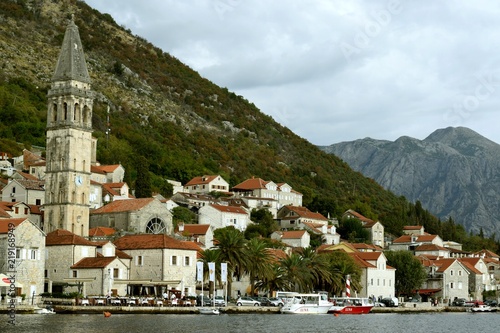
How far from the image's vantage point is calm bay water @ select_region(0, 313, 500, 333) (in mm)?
61000

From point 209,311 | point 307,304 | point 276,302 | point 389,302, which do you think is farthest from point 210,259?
point 389,302

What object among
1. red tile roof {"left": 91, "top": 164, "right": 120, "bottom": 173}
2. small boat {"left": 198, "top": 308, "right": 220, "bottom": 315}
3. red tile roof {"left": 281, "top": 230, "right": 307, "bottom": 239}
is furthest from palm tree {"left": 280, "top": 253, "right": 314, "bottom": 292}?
red tile roof {"left": 91, "top": 164, "right": 120, "bottom": 173}

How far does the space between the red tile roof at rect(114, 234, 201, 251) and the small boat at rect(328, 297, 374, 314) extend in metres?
16.5

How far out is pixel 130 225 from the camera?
102625mm

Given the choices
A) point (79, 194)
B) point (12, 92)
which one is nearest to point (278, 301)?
point (79, 194)

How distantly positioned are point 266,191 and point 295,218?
1531 centimetres

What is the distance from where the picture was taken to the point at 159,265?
296 ft

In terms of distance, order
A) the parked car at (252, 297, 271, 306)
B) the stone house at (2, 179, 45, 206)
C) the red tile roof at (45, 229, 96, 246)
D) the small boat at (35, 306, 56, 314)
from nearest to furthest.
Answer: the small boat at (35, 306, 56, 314)
the red tile roof at (45, 229, 96, 246)
the parked car at (252, 297, 271, 306)
the stone house at (2, 179, 45, 206)

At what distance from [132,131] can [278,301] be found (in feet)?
309

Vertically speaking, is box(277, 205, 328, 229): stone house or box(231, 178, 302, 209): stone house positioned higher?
box(231, 178, 302, 209): stone house

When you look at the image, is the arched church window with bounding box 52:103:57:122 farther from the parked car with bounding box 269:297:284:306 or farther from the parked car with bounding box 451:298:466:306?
the parked car with bounding box 451:298:466:306

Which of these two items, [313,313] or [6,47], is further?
[6,47]

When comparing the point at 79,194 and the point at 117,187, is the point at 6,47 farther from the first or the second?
the point at 79,194

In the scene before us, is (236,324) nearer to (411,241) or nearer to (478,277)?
(478,277)
